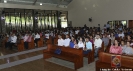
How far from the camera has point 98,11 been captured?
57.9 feet

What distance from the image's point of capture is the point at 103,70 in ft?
15.4

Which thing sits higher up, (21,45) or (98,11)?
(98,11)

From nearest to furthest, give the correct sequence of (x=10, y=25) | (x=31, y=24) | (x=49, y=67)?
(x=49, y=67), (x=10, y=25), (x=31, y=24)

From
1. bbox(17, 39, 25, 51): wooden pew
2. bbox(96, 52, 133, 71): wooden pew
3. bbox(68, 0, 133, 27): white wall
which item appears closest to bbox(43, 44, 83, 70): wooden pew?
bbox(96, 52, 133, 71): wooden pew

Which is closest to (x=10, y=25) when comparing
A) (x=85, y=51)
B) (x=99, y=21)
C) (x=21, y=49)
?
(x=21, y=49)

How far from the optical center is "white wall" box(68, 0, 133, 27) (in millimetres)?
15319

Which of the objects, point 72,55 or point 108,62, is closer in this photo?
point 108,62

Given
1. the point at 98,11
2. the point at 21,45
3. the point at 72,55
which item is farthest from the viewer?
the point at 98,11

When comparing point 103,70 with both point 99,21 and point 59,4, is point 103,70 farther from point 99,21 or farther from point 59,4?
point 59,4

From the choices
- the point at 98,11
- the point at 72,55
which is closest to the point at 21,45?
the point at 72,55

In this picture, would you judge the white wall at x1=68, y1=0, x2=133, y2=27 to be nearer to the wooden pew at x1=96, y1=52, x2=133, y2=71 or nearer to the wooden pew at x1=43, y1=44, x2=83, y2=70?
the wooden pew at x1=43, y1=44, x2=83, y2=70

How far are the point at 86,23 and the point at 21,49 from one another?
1102cm

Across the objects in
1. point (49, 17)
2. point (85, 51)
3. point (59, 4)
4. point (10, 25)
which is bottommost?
point (85, 51)

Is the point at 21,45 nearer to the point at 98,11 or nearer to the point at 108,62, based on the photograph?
the point at 108,62
